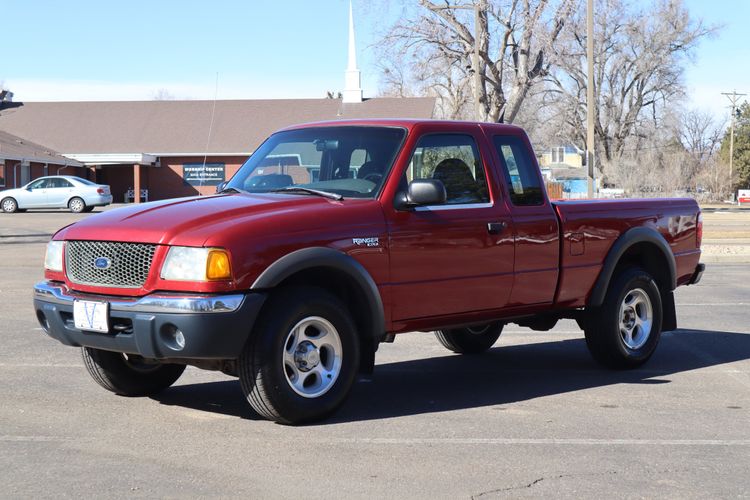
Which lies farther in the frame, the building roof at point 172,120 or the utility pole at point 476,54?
the building roof at point 172,120

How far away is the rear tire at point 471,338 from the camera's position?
383 inches

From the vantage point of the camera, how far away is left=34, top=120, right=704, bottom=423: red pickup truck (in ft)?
20.7

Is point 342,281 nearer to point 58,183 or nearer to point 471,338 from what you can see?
point 471,338

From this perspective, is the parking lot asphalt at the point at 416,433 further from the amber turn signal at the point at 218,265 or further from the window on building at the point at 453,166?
the window on building at the point at 453,166

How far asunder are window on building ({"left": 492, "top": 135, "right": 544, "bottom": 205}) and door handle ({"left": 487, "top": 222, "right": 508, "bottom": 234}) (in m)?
0.30

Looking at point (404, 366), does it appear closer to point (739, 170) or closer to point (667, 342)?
point (667, 342)

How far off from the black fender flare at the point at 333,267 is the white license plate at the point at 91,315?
915 millimetres

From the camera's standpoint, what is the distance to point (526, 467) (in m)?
5.78

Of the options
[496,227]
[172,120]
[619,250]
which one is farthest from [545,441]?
[172,120]

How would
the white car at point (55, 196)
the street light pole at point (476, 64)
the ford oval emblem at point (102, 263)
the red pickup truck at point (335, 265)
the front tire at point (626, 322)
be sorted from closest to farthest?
the red pickup truck at point (335, 265), the ford oval emblem at point (102, 263), the front tire at point (626, 322), the street light pole at point (476, 64), the white car at point (55, 196)

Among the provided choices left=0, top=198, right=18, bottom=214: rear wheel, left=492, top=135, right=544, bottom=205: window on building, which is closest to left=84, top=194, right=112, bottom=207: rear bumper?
left=0, top=198, right=18, bottom=214: rear wheel

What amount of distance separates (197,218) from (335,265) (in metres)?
0.88

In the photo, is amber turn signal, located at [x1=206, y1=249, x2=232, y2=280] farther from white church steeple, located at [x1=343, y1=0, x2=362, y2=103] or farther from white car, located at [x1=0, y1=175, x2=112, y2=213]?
white church steeple, located at [x1=343, y1=0, x2=362, y2=103]

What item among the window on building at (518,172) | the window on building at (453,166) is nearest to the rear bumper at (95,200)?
the window on building at (518,172)
